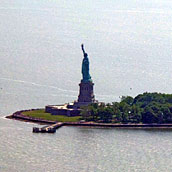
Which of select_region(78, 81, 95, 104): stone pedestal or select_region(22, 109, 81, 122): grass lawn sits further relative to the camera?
select_region(78, 81, 95, 104): stone pedestal

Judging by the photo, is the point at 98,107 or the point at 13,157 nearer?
the point at 13,157

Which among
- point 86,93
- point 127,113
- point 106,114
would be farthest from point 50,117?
point 127,113

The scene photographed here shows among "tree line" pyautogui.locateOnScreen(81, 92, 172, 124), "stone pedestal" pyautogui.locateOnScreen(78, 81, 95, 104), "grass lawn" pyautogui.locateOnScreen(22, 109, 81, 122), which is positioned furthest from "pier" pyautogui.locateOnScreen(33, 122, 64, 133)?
"stone pedestal" pyautogui.locateOnScreen(78, 81, 95, 104)

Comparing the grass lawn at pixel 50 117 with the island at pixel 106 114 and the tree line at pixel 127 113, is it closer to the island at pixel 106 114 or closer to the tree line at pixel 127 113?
the island at pixel 106 114

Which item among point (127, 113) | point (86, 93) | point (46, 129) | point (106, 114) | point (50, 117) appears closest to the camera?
point (46, 129)

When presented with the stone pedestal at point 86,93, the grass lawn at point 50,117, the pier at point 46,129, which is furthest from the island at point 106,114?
the pier at point 46,129

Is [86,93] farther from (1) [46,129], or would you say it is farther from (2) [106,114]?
(1) [46,129]

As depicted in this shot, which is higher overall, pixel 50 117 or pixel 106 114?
pixel 106 114

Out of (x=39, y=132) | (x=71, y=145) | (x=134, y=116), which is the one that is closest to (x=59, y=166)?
(x=71, y=145)

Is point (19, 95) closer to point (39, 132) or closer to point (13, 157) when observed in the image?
point (39, 132)

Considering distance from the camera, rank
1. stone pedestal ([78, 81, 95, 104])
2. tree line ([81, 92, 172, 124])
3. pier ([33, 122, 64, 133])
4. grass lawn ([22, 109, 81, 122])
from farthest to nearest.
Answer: stone pedestal ([78, 81, 95, 104]), grass lawn ([22, 109, 81, 122]), tree line ([81, 92, 172, 124]), pier ([33, 122, 64, 133])

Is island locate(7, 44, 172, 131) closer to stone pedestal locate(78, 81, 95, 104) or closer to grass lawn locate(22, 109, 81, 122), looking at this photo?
grass lawn locate(22, 109, 81, 122)
